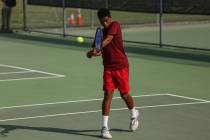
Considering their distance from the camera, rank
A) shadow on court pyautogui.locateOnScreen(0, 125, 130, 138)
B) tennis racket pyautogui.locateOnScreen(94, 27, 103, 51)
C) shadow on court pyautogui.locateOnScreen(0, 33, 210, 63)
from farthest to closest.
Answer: shadow on court pyautogui.locateOnScreen(0, 33, 210, 63) < shadow on court pyautogui.locateOnScreen(0, 125, 130, 138) < tennis racket pyautogui.locateOnScreen(94, 27, 103, 51)

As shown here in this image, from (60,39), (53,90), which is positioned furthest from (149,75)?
(60,39)

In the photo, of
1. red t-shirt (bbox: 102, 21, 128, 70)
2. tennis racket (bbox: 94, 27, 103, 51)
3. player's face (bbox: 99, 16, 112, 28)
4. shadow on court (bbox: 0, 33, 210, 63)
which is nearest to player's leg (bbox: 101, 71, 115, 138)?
red t-shirt (bbox: 102, 21, 128, 70)

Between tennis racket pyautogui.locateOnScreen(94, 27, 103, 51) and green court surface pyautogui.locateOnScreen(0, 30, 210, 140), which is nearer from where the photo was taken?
tennis racket pyautogui.locateOnScreen(94, 27, 103, 51)

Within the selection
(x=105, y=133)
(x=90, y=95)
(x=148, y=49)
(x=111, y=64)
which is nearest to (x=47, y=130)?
(x=105, y=133)

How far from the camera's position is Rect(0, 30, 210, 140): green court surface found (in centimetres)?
1026

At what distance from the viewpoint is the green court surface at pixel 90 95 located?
10258 millimetres

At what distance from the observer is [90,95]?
13477 mm

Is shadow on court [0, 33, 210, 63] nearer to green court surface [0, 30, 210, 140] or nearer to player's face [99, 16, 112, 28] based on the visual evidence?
green court surface [0, 30, 210, 140]

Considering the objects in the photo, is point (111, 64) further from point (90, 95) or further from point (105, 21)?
point (90, 95)

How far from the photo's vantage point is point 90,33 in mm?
26422

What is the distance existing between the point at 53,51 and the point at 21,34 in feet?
19.1

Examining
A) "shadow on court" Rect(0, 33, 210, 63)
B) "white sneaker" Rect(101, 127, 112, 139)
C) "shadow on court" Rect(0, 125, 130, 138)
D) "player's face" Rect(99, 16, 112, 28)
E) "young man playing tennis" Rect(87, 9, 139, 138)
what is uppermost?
"player's face" Rect(99, 16, 112, 28)

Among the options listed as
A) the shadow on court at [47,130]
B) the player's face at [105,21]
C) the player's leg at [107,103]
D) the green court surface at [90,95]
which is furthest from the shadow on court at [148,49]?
the player's face at [105,21]

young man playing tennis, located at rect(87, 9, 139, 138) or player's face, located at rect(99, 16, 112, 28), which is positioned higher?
player's face, located at rect(99, 16, 112, 28)
